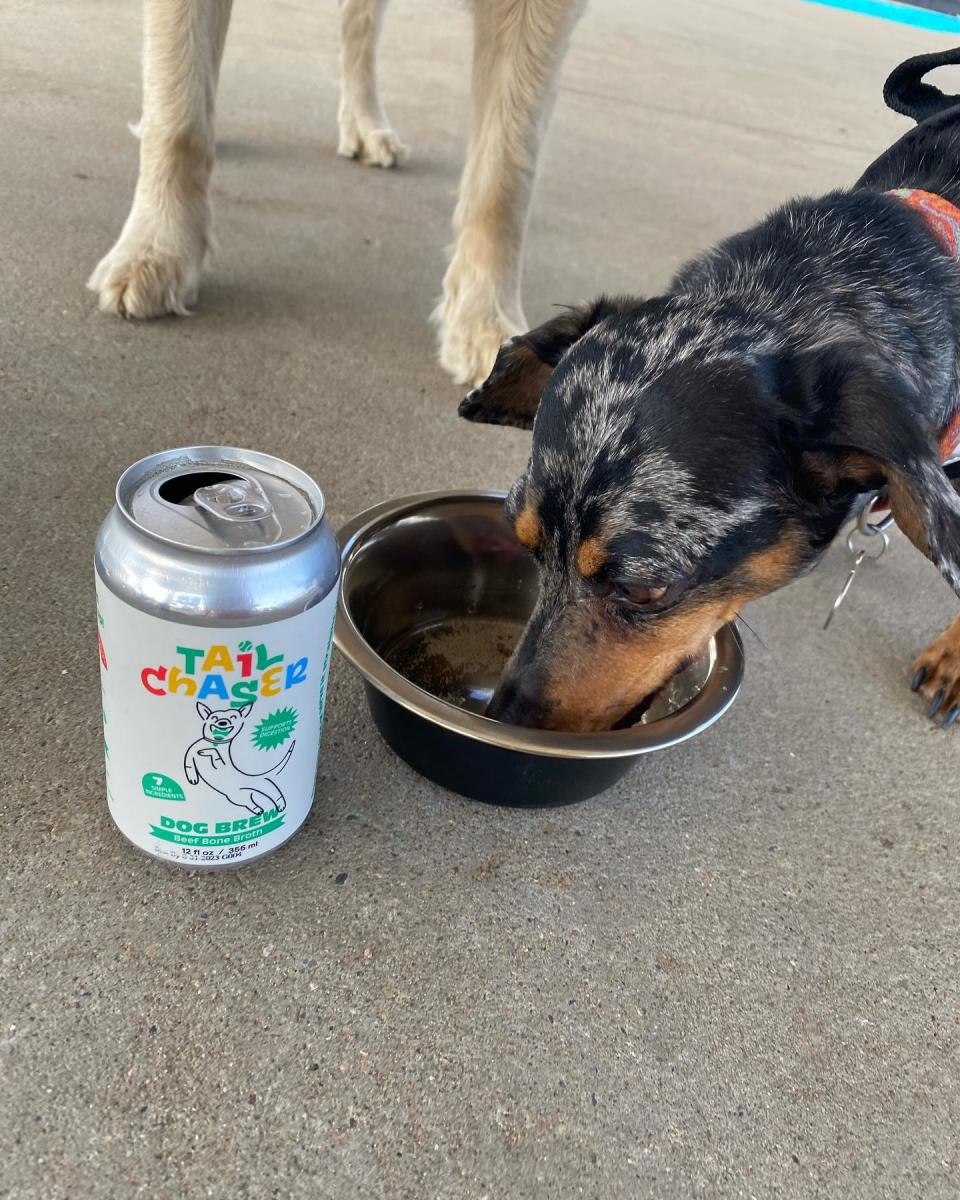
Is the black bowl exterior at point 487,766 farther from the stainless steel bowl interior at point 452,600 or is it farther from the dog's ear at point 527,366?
the dog's ear at point 527,366

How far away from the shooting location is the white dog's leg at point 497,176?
114 inches

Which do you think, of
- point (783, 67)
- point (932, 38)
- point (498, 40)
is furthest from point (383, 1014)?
point (932, 38)

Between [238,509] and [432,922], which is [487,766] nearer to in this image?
[432,922]

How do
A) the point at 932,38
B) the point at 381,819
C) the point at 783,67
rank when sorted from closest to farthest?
the point at 381,819 < the point at 783,67 < the point at 932,38

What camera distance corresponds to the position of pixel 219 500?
1.23m

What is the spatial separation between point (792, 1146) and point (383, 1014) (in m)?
0.60

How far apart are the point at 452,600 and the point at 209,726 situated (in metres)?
0.97

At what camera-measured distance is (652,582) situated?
160cm

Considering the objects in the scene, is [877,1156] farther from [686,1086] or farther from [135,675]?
[135,675]

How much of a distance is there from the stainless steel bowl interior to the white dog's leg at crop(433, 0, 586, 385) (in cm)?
112

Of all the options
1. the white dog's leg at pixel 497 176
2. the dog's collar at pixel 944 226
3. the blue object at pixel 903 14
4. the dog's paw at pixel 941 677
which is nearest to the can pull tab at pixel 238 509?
the dog's collar at pixel 944 226

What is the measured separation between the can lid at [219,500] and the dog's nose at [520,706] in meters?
0.59

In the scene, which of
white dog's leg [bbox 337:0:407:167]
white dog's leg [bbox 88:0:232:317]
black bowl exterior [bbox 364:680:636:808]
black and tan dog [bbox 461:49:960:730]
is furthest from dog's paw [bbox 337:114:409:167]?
black bowl exterior [bbox 364:680:636:808]

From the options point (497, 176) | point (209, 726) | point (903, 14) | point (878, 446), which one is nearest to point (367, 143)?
point (497, 176)
